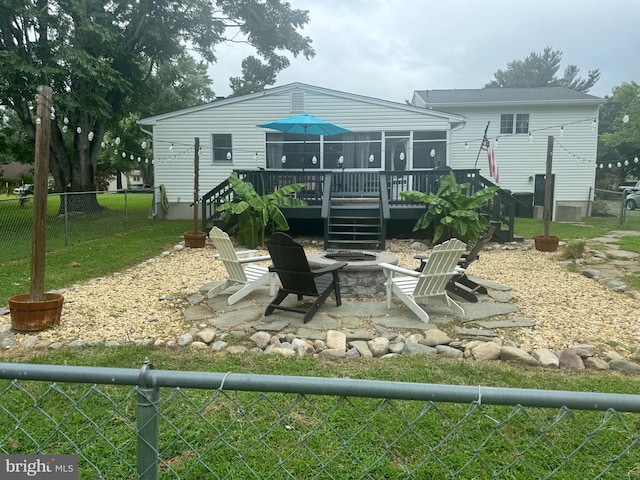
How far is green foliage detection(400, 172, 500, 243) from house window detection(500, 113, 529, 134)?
9603 mm

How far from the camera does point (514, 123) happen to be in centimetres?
1944

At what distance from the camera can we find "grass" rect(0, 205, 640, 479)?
2.39m

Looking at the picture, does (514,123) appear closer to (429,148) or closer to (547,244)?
(429,148)

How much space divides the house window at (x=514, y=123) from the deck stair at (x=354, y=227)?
33.4 ft

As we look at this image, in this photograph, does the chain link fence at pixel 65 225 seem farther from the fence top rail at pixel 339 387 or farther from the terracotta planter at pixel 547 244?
the terracotta planter at pixel 547 244

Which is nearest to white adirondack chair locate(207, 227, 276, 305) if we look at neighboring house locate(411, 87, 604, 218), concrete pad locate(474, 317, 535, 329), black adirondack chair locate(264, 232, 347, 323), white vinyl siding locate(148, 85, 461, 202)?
black adirondack chair locate(264, 232, 347, 323)

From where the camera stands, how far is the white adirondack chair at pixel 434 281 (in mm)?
5227

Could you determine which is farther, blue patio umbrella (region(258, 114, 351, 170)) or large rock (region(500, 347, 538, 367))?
blue patio umbrella (region(258, 114, 351, 170))

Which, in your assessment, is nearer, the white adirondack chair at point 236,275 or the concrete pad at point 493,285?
the white adirondack chair at point 236,275

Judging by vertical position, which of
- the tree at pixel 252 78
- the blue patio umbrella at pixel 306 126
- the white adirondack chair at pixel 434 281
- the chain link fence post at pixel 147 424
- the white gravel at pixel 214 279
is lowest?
the white gravel at pixel 214 279

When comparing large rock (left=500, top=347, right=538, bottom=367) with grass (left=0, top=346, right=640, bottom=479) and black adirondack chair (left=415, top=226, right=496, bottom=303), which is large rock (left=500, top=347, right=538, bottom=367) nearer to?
grass (left=0, top=346, right=640, bottom=479)

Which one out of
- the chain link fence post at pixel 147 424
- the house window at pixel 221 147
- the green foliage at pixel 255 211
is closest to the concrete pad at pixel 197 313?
the chain link fence post at pixel 147 424

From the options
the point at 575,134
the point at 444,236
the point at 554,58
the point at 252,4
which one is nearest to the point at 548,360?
the point at 444,236

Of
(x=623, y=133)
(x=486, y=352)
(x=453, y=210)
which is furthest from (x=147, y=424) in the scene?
(x=623, y=133)
